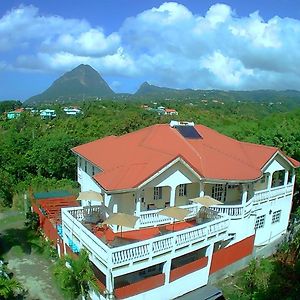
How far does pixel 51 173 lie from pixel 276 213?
24.4m

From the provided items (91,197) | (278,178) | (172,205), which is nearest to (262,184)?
(278,178)

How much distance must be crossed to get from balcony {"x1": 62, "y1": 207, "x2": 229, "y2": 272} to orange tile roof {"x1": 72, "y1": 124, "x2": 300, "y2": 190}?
2.66 metres

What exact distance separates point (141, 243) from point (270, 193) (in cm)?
1168

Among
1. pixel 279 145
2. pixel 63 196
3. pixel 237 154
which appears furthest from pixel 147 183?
pixel 279 145

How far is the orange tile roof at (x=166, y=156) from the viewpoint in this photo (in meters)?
21.2

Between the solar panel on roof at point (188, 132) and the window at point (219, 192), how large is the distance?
3.95 m

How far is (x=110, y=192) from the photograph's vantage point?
763 inches

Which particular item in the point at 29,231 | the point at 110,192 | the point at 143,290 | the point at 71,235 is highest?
the point at 110,192

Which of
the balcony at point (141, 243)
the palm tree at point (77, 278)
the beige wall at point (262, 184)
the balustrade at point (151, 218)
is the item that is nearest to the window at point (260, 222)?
the beige wall at point (262, 184)

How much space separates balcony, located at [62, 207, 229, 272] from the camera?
1655 cm

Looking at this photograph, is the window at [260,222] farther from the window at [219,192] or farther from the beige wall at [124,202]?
the beige wall at [124,202]

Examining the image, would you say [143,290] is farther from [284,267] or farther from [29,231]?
[29,231]

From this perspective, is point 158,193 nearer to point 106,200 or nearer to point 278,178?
point 106,200

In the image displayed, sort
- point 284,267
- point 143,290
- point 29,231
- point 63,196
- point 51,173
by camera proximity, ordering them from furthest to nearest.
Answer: point 51,173 < point 63,196 < point 29,231 < point 284,267 < point 143,290
